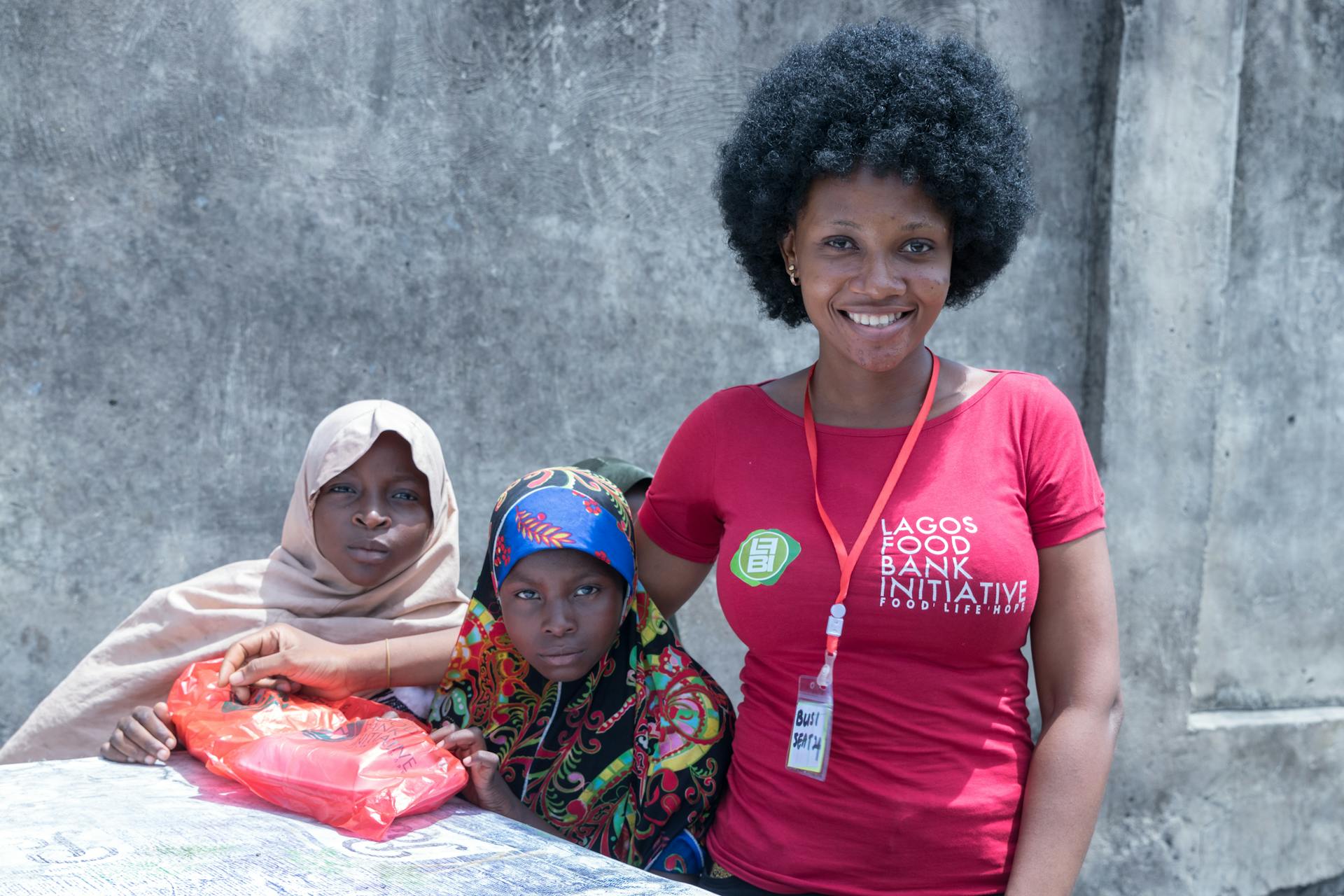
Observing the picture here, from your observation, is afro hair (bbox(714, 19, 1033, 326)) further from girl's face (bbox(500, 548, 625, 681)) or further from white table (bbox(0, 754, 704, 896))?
white table (bbox(0, 754, 704, 896))

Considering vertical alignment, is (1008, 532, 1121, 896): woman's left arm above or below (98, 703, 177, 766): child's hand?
above

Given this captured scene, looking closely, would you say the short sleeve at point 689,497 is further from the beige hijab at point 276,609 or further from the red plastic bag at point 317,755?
the beige hijab at point 276,609

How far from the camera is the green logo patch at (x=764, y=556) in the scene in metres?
1.97

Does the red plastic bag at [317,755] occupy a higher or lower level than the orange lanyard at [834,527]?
lower

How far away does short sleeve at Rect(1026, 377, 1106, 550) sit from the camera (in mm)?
1896

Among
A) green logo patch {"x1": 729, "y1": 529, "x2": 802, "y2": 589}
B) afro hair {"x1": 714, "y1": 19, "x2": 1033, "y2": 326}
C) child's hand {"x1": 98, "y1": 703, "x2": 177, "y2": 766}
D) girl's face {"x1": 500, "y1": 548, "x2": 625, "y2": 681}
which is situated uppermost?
afro hair {"x1": 714, "y1": 19, "x2": 1033, "y2": 326}

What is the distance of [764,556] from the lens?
2002 millimetres

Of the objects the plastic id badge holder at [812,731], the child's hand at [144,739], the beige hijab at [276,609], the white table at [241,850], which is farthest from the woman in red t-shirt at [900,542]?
the child's hand at [144,739]

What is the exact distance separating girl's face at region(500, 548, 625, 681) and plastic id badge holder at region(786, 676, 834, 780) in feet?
1.79

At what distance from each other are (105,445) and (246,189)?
83 centimetres

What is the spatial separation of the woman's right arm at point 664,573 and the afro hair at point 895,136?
65 centimetres

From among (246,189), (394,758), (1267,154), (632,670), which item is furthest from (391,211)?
(1267,154)

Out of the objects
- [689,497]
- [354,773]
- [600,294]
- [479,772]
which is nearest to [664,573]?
[689,497]

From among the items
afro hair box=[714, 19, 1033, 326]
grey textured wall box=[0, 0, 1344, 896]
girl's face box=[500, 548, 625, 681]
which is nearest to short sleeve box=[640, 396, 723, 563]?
girl's face box=[500, 548, 625, 681]
